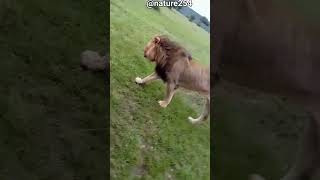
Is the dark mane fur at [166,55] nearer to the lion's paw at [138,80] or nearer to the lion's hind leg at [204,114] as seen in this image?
the lion's paw at [138,80]

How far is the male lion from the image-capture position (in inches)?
85.2

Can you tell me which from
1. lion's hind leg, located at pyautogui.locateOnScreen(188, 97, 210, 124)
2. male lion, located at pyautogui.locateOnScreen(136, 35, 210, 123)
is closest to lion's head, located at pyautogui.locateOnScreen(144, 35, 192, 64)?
male lion, located at pyautogui.locateOnScreen(136, 35, 210, 123)

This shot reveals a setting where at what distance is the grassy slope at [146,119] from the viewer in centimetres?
217
